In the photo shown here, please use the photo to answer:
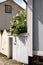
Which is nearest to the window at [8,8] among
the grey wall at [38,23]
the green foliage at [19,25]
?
the green foliage at [19,25]

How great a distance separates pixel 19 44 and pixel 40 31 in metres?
2.48

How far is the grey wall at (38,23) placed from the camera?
10.5 metres

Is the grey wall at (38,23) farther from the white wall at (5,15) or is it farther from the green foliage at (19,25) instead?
the white wall at (5,15)

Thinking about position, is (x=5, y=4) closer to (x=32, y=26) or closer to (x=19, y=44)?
(x=19, y=44)

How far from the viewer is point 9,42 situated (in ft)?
48.6

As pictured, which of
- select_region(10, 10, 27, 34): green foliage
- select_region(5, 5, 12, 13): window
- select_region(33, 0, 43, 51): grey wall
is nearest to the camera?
select_region(33, 0, 43, 51): grey wall

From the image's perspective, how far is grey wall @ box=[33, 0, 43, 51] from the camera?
34.4 ft

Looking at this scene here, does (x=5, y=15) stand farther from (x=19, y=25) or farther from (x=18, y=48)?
(x=18, y=48)

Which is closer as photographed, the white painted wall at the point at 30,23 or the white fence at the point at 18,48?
the white painted wall at the point at 30,23

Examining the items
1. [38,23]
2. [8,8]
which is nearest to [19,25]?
[38,23]

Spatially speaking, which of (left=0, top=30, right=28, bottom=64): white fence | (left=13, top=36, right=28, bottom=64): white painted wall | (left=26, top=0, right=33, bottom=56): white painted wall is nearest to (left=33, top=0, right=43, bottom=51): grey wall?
(left=26, top=0, right=33, bottom=56): white painted wall

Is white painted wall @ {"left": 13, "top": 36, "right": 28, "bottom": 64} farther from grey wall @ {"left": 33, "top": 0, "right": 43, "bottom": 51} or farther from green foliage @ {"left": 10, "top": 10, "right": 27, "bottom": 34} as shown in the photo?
grey wall @ {"left": 33, "top": 0, "right": 43, "bottom": 51}

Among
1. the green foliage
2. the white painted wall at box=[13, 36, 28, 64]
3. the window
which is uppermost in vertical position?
the window

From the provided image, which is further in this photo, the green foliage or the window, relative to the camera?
the window
